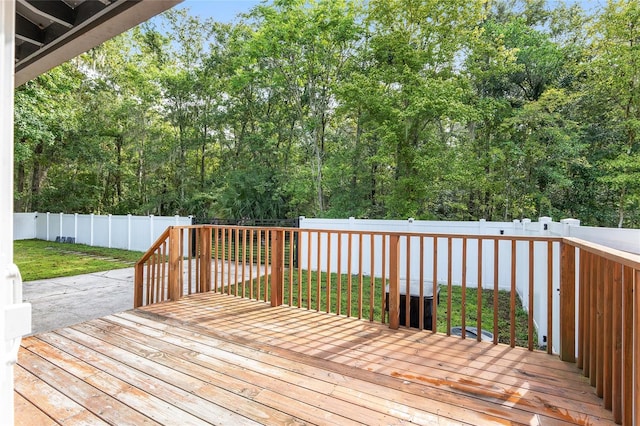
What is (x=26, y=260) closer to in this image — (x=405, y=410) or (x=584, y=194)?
(x=405, y=410)

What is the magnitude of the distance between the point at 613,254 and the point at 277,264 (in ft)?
9.48

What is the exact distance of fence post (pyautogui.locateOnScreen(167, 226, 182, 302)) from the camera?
12.9ft

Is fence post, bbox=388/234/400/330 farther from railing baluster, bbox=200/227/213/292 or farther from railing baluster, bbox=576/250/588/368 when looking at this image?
railing baluster, bbox=200/227/213/292

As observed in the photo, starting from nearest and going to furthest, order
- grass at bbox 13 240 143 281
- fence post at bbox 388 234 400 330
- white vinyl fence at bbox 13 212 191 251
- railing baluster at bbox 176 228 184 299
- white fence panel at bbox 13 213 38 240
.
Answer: fence post at bbox 388 234 400 330
railing baluster at bbox 176 228 184 299
grass at bbox 13 240 143 281
white vinyl fence at bbox 13 212 191 251
white fence panel at bbox 13 213 38 240

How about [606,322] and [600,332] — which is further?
[600,332]

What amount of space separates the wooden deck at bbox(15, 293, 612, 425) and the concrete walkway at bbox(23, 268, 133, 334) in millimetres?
1741

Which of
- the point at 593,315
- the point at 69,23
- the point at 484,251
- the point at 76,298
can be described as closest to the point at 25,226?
the point at 76,298

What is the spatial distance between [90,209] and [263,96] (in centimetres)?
1069

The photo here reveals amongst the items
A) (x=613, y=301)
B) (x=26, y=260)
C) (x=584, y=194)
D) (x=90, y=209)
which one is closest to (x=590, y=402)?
(x=613, y=301)

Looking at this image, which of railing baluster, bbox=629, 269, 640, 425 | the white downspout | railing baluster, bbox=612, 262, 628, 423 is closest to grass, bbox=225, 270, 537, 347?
railing baluster, bbox=612, 262, 628, 423

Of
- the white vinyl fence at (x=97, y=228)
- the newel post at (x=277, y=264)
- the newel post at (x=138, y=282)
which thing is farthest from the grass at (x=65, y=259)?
the newel post at (x=277, y=264)

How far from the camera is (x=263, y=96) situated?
39.9ft

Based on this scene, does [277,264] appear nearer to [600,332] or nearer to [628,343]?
[600,332]

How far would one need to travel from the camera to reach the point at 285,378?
7.07 ft
